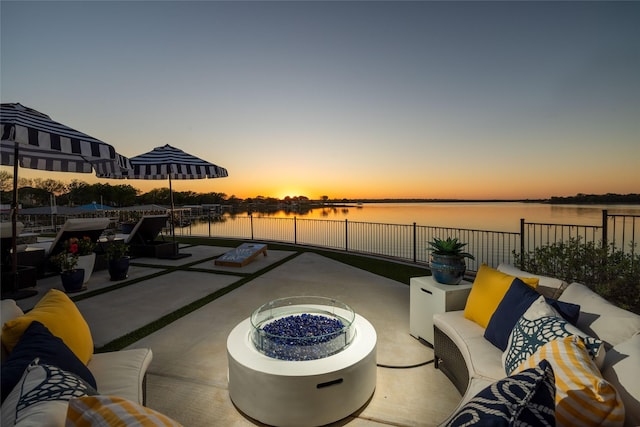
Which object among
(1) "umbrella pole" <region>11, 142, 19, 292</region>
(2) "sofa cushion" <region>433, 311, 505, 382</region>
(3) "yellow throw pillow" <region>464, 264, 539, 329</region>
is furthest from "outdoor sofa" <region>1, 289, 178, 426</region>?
(1) "umbrella pole" <region>11, 142, 19, 292</region>

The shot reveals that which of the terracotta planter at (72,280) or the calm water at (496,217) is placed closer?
the terracotta planter at (72,280)

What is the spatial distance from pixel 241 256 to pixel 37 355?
5.66 metres

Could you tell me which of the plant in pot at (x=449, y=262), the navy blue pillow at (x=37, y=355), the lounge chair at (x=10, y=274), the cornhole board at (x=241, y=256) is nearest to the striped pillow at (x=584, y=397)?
the plant in pot at (x=449, y=262)

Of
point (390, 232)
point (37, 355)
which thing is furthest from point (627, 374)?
point (390, 232)

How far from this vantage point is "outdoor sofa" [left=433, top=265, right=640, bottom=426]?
0.80 meters

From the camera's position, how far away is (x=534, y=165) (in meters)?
12.6

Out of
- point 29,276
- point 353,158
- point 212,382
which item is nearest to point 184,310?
point 212,382

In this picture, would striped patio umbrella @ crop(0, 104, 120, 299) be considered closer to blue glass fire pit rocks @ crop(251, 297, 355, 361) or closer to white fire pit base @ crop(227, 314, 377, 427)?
blue glass fire pit rocks @ crop(251, 297, 355, 361)

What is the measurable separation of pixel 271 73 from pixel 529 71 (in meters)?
6.53

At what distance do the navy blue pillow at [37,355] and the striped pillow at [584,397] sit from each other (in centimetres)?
193

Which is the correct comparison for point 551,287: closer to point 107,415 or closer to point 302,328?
point 302,328

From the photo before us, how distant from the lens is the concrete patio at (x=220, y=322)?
208 cm

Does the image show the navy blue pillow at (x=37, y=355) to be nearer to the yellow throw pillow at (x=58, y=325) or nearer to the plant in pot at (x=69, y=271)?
the yellow throw pillow at (x=58, y=325)

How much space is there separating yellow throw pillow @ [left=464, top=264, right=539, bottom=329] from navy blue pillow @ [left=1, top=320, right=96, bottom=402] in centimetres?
261
